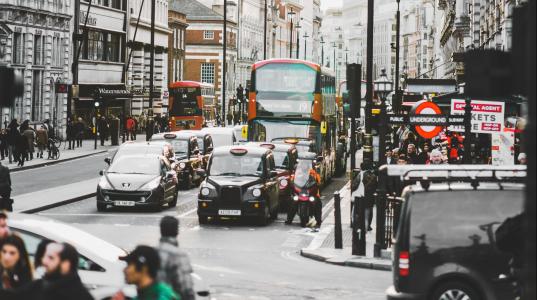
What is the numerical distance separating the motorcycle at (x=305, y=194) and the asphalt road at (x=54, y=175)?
32.8 feet

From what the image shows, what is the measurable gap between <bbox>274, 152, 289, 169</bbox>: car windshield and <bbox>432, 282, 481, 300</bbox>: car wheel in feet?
64.4

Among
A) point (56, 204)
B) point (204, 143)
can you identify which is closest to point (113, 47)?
point (204, 143)

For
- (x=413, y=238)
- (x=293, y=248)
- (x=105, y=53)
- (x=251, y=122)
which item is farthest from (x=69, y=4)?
(x=413, y=238)

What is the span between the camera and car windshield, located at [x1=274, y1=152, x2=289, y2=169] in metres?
32.6

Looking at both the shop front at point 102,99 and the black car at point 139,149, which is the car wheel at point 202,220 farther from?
the shop front at point 102,99

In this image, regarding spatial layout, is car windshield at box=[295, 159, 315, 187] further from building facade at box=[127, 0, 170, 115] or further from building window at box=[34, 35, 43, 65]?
building facade at box=[127, 0, 170, 115]

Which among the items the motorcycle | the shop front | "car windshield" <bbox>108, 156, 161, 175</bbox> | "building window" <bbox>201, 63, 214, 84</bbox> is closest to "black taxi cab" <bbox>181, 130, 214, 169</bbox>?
"car windshield" <bbox>108, 156, 161, 175</bbox>

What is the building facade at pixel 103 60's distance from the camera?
7075 cm

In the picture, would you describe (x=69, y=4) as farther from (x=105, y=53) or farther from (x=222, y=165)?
(x=222, y=165)

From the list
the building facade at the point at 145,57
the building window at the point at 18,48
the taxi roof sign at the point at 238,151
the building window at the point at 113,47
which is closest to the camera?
the taxi roof sign at the point at 238,151

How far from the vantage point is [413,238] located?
12.8 meters

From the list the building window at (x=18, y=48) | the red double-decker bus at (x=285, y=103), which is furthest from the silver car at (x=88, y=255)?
the building window at (x=18, y=48)

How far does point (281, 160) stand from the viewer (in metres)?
32.8

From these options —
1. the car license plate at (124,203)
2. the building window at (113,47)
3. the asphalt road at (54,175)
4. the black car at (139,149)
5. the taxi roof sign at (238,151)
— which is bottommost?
the asphalt road at (54,175)
